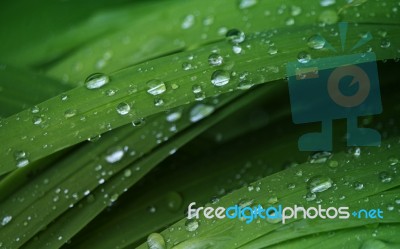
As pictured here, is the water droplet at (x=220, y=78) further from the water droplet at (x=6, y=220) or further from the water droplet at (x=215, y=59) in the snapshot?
the water droplet at (x=6, y=220)

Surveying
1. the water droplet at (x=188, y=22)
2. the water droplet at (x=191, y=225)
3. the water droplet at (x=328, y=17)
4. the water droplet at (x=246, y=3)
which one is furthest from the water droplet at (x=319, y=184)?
the water droplet at (x=188, y=22)

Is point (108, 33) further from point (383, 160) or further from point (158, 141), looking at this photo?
point (383, 160)

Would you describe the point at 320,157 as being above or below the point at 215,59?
below

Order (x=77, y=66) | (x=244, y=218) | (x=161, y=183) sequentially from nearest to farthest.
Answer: (x=244, y=218)
(x=161, y=183)
(x=77, y=66)

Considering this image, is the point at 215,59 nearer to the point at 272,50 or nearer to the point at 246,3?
the point at 272,50

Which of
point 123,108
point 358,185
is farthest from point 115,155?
point 358,185

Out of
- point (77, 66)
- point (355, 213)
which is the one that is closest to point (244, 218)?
point (355, 213)
